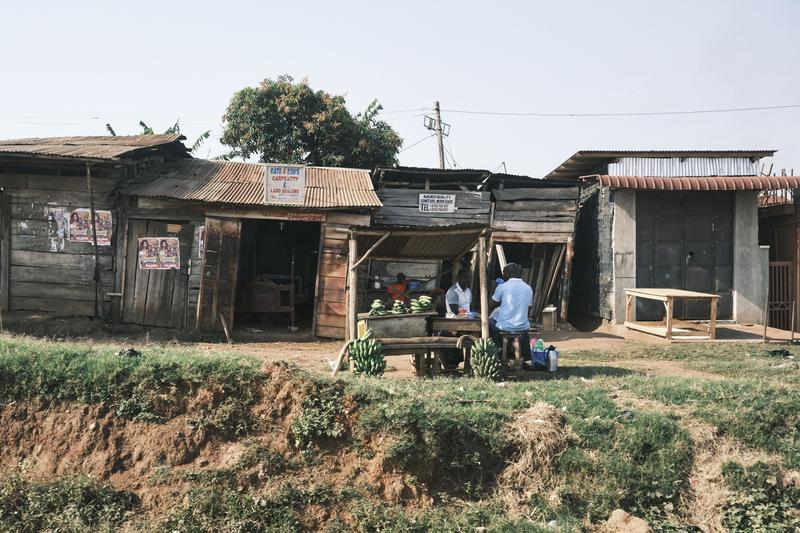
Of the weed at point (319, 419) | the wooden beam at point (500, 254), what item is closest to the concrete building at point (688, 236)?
the wooden beam at point (500, 254)

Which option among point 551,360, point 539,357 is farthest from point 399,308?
point 551,360

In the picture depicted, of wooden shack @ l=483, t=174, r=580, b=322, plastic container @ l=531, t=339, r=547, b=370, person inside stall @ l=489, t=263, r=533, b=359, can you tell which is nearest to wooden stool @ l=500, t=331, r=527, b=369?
person inside stall @ l=489, t=263, r=533, b=359

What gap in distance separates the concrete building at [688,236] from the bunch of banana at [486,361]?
744cm

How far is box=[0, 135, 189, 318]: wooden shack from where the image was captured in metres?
13.0

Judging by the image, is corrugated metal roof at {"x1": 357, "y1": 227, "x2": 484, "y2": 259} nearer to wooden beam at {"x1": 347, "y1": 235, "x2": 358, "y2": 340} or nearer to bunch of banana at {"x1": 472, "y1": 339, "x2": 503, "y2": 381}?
wooden beam at {"x1": 347, "y1": 235, "x2": 358, "y2": 340}

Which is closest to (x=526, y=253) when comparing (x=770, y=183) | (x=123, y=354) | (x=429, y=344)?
→ (x=770, y=183)

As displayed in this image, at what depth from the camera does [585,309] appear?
55.6 ft

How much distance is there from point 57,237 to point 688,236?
14.6 m

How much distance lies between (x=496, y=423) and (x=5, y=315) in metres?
10.9

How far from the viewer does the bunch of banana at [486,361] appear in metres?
8.63

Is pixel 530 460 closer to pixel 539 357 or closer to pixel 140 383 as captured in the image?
pixel 539 357

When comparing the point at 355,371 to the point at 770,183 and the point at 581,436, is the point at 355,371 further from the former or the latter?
the point at 770,183

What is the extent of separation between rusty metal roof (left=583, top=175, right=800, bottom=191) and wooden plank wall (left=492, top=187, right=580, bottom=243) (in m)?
1.52

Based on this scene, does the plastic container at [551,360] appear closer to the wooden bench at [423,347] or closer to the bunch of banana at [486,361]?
the bunch of banana at [486,361]
